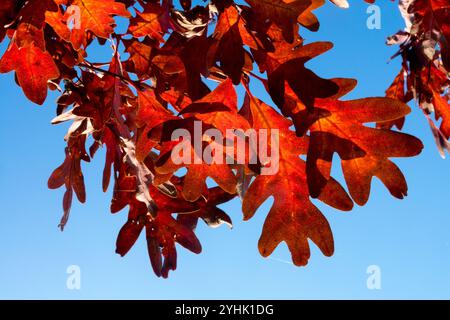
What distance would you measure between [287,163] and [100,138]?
1.47ft

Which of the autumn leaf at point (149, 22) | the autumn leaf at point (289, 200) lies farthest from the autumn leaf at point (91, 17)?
the autumn leaf at point (289, 200)

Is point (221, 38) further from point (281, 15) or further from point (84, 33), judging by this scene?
point (84, 33)

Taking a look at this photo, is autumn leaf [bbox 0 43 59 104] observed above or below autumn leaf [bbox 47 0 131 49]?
below

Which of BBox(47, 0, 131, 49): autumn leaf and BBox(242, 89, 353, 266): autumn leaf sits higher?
BBox(47, 0, 131, 49): autumn leaf

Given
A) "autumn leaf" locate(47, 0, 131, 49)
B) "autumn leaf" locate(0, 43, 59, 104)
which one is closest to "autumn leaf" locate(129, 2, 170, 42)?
"autumn leaf" locate(47, 0, 131, 49)

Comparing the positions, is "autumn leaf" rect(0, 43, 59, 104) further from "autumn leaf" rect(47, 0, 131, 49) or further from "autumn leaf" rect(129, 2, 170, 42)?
"autumn leaf" rect(129, 2, 170, 42)

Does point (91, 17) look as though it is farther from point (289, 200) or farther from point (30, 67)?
point (289, 200)

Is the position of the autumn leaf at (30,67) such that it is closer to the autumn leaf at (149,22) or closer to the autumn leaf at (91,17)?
the autumn leaf at (91,17)

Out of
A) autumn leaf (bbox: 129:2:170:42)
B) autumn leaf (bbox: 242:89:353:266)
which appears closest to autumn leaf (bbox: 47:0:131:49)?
autumn leaf (bbox: 129:2:170:42)

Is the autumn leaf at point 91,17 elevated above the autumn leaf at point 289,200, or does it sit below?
above

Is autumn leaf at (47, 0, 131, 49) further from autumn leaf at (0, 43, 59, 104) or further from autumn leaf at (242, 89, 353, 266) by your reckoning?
autumn leaf at (242, 89, 353, 266)

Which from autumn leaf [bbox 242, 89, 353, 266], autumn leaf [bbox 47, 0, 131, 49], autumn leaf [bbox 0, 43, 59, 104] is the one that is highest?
autumn leaf [bbox 47, 0, 131, 49]

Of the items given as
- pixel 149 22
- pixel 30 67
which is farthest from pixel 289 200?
pixel 30 67

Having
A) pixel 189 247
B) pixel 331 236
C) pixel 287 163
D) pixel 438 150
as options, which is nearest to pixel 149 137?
pixel 287 163
